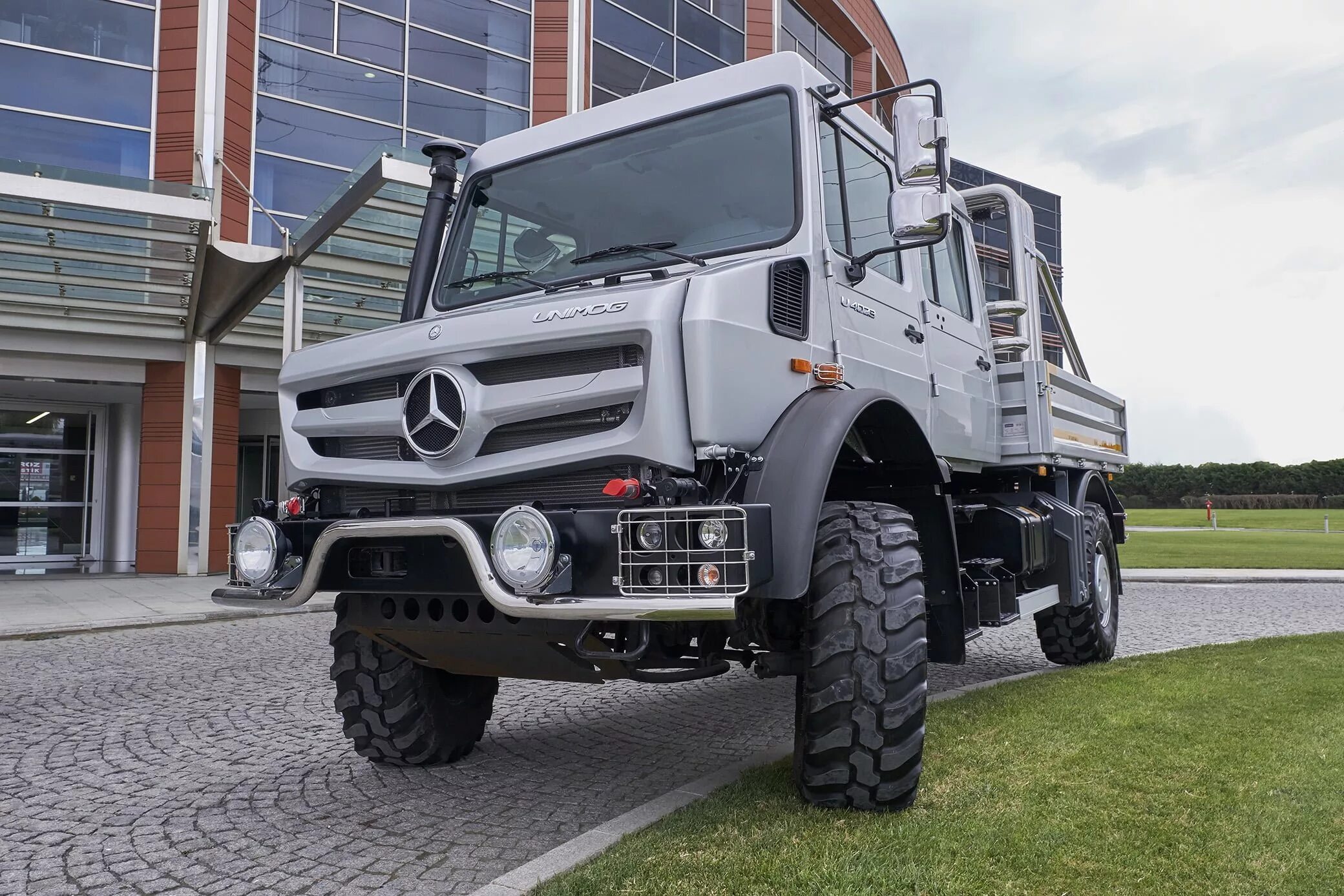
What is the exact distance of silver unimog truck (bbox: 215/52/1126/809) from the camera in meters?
3.28

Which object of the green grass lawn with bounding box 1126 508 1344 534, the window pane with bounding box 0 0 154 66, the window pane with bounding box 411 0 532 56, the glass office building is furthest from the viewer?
the green grass lawn with bounding box 1126 508 1344 534

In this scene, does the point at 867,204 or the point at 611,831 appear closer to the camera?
the point at 611,831

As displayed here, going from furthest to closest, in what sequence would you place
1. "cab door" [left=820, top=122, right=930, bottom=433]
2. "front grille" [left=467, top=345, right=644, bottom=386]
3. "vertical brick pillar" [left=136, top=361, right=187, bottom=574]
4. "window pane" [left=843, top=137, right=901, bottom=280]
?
"vertical brick pillar" [left=136, top=361, right=187, bottom=574] → "window pane" [left=843, top=137, right=901, bottom=280] → "cab door" [left=820, top=122, right=930, bottom=433] → "front grille" [left=467, top=345, right=644, bottom=386]

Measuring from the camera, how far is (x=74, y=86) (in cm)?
1689

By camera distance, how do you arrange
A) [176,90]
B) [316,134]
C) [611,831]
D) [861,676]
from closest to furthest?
[861,676] → [611,831] → [176,90] → [316,134]

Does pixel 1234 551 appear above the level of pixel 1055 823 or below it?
above

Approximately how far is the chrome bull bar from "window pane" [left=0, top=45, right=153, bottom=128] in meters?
16.6

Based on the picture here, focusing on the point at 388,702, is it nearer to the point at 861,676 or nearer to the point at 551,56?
the point at 861,676

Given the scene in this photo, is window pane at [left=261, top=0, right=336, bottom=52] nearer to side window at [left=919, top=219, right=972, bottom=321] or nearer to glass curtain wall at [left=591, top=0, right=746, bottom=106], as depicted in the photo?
glass curtain wall at [left=591, top=0, right=746, bottom=106]

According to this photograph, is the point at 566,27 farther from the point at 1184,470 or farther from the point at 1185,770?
the point at 1184,470

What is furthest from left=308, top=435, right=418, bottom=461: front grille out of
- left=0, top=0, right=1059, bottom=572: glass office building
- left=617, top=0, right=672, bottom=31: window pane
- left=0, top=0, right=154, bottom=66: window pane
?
left=617, top=0, right=672, bottom=31: window pane

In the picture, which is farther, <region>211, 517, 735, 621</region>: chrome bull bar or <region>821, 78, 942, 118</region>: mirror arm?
<region>821, 78, 942, 118</region>: mirror arm

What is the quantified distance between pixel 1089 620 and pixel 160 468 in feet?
52.9

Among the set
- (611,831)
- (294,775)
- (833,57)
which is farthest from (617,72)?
(611,831)
